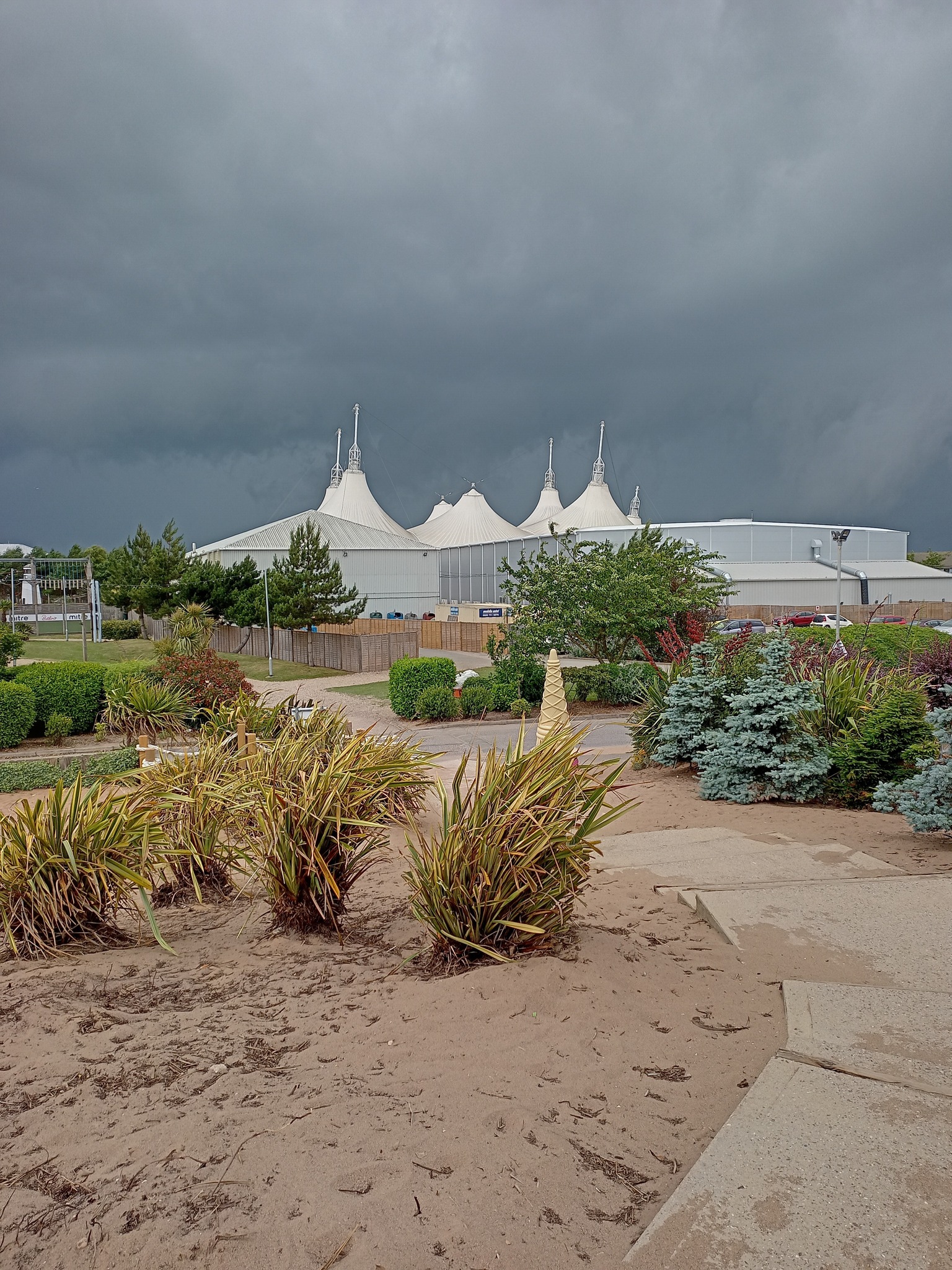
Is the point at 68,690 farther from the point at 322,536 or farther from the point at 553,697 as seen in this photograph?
the point at 322,536

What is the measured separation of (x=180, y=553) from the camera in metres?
41.5

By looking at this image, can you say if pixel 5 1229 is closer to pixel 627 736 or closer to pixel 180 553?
pixel 627 736

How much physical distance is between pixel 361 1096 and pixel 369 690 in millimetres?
21618

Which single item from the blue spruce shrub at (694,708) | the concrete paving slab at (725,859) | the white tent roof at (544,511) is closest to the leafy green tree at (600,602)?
the blue spruce shrub at (694,708)

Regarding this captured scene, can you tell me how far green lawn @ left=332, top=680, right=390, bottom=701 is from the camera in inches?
911

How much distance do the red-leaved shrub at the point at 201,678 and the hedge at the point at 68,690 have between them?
1108 mm

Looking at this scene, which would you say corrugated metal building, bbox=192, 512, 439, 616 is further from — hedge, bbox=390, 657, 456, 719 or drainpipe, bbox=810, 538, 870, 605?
hedge, bbox=390, 657, 456, 719

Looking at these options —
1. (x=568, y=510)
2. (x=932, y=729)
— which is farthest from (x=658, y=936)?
(x=568, y=510)

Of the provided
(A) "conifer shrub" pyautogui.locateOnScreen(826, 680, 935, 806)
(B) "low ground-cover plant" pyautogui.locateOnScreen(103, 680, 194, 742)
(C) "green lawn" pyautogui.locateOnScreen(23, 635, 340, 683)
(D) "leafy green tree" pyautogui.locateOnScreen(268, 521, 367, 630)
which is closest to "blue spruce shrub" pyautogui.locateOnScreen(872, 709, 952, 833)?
(A) "conifer shrub" pyautogui.locateOnScreen(826, 680, 935, 806)

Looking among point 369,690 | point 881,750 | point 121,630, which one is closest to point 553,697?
point 881,750

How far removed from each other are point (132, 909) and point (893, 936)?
4333 millimetres

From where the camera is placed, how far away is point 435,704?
18406mm

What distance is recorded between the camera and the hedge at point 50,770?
11.1 meters

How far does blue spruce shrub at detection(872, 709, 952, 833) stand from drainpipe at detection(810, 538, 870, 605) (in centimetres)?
4745
